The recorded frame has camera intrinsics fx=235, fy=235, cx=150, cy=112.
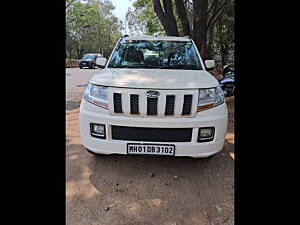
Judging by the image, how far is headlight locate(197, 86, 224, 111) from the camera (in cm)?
255

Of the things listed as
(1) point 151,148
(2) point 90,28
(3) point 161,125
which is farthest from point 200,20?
(2) point 90,28

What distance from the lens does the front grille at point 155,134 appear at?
2.48m

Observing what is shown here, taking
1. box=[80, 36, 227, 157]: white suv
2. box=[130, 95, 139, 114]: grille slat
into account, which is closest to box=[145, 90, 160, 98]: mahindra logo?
box=[80, 36, 227, 157]: white suv

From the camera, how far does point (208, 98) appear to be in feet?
8.55

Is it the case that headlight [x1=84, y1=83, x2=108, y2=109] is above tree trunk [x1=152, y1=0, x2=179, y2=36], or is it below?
→ below

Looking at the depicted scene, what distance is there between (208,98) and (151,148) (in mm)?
837

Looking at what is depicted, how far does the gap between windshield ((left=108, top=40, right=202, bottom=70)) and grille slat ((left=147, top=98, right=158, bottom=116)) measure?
1.05 meters

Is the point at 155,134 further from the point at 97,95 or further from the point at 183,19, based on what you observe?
the point at 183,19

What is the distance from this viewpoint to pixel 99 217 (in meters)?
2.13

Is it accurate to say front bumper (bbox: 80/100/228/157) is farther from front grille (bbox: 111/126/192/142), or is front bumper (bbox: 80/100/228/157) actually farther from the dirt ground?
the dirt ground
